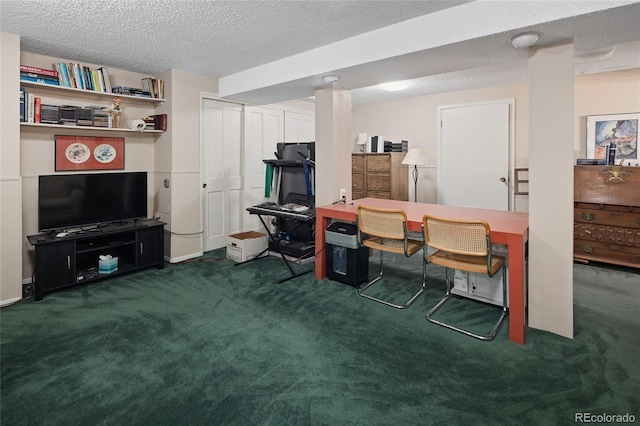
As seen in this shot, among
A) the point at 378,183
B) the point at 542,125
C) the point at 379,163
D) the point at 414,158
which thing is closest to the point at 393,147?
the point at 379,163

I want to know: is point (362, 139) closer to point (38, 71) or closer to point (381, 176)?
point (381, 176)

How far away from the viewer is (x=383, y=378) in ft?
6.73

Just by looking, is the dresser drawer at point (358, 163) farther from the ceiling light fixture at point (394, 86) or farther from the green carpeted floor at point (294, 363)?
the green carpeted floor at point (294, 363)

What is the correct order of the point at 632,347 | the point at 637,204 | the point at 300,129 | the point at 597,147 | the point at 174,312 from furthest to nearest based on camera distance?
the point at 300,129 < the point at 597,147 < the point at 637,204 < the point at 174,312 < the point at 632,347

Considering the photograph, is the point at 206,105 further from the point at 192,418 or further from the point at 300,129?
the point at 192,418

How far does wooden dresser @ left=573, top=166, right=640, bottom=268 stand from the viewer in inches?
151

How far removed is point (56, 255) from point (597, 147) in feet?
20.5

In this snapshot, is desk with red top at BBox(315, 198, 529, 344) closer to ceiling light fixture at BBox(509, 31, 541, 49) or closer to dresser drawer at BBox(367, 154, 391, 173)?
ceiling light fixture at BBox(509, 31, 541, 49)

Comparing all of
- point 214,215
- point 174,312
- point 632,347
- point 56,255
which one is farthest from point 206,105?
point 632,347

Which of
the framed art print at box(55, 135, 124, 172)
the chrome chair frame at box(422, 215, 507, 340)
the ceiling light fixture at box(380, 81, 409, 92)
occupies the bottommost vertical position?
the chrome chair frame at box(422, 215, 507, 340)

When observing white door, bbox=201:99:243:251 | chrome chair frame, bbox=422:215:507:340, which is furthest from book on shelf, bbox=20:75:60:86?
chrome chair frame, bbox=422:215:507:340

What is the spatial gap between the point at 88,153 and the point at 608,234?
599 centimetres

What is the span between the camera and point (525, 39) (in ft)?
7.83

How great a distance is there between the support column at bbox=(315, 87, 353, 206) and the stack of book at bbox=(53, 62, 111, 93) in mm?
2355
